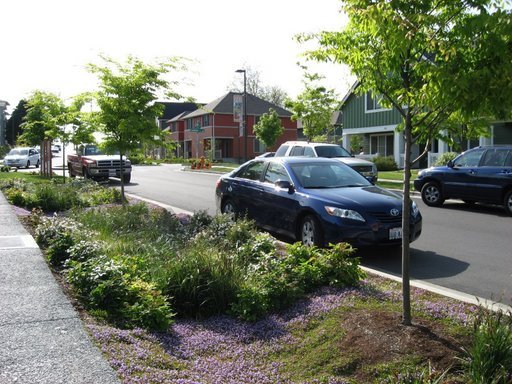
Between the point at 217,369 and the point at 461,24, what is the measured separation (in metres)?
3.01

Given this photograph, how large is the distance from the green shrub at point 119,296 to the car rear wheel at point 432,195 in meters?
11.5

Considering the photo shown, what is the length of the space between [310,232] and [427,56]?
4.39 metres

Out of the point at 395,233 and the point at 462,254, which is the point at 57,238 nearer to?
the point at 395,233

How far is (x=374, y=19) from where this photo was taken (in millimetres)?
3785

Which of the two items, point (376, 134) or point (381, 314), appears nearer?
point (381, 314)

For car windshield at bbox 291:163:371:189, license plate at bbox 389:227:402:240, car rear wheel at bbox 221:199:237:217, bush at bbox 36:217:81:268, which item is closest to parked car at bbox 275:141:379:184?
car rear wheel at bbox 221:199:237:217

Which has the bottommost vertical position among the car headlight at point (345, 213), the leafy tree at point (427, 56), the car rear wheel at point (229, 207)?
the car rear wheel at point (229, 207)

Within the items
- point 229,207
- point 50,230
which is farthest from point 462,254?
point 50,230

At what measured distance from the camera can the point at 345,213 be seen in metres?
7.75

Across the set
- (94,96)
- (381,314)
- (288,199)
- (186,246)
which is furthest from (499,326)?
(94,96)

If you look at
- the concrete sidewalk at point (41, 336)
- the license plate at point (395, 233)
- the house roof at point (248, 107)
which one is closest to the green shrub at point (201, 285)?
the concrete sidewalk at point (41, 336)

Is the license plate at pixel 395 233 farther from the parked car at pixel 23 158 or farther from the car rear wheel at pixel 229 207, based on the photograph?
the parked car at pixel 23 158

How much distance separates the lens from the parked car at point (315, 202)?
768 cm

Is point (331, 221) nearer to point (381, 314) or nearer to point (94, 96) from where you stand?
point (381, 314)
